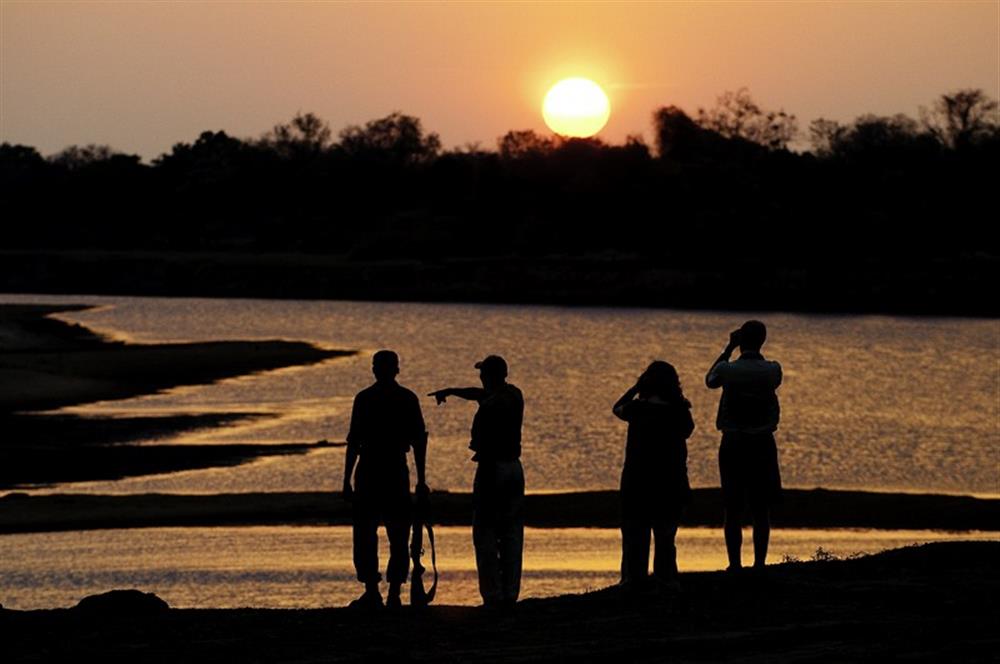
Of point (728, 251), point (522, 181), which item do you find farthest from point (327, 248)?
point (728, 251)

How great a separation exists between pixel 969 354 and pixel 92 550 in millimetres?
73377

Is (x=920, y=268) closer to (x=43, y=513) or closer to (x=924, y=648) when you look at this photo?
(x=43, y=513)

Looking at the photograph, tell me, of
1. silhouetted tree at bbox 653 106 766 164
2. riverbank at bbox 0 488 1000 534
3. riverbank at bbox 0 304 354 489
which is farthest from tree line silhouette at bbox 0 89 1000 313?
riverbank at bbox 0 488 1000 534

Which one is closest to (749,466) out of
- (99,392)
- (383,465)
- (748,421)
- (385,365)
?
(748,421)

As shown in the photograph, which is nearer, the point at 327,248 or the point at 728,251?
the point at 728,251

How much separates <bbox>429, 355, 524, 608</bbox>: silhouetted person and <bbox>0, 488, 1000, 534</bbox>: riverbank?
45.4 feet

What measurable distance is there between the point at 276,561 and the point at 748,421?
11.3 meters

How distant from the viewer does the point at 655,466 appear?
48.4 ft

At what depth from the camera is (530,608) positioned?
50.0 ft

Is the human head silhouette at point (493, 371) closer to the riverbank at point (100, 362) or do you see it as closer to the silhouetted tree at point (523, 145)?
the riverbank at point (100, 362)

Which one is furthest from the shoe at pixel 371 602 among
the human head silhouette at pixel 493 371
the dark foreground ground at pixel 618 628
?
the human head silhouette at pixel 493 371

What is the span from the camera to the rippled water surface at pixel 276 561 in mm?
22688

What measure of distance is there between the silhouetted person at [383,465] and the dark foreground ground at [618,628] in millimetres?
388

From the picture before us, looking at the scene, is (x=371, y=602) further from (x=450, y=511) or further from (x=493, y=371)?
(x=450, y=511)
